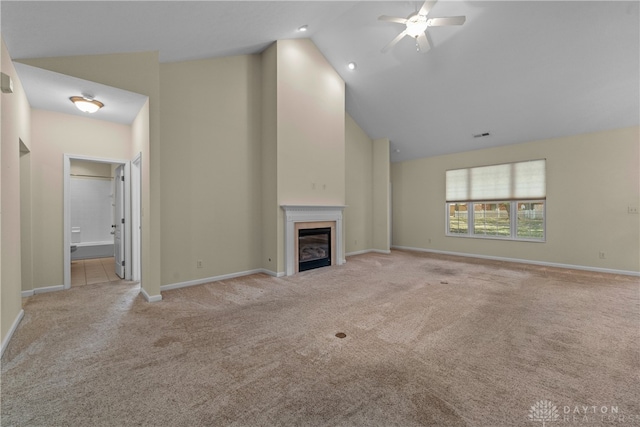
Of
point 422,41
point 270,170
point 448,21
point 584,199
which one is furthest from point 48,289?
point 584,199

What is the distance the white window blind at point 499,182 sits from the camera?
6.04 m

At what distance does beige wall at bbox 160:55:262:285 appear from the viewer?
4098 millimetres

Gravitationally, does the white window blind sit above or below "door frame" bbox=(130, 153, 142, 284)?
above

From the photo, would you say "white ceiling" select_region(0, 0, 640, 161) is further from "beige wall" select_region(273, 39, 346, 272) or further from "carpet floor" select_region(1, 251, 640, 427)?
"carpet floor" select_region(1, 251, 640, 427)

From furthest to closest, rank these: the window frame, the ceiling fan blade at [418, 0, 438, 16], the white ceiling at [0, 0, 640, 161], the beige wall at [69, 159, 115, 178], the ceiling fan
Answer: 1. the beige wall at [69, 159, 115, 178]
2. the window frame
3. the ceiling fan
4. the ceiling fan blade at [418, 0, 438, 16]
5. the white ceiling at [0, 0, 640, 161]

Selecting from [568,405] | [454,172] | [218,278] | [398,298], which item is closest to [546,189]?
[454,172]

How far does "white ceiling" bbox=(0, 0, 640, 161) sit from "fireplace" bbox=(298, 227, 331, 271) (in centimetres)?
335

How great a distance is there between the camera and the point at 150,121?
350cm

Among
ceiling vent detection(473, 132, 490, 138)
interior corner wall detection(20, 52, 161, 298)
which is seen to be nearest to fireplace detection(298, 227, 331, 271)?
interior corner wall detection(20, 52, 161, 298)

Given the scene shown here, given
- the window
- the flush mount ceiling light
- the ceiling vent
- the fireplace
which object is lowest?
the fireplace

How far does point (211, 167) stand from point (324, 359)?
11.5 ft

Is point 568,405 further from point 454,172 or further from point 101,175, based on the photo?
point 101,175

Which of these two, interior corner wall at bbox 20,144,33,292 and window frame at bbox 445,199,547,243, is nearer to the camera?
interior corner wall at bbox 20,144,33,292

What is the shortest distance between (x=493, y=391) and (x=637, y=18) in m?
4.91
